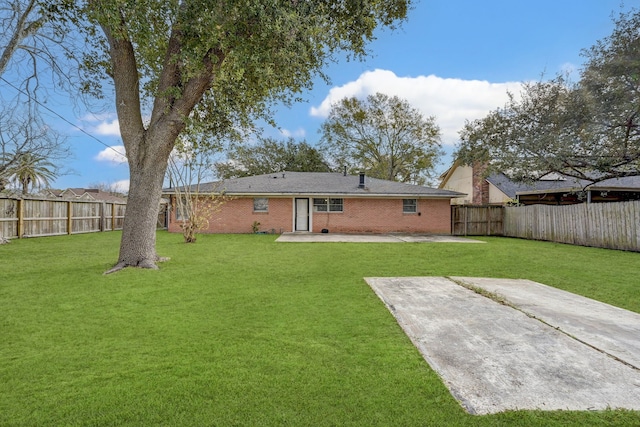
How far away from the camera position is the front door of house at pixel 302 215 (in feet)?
60.4

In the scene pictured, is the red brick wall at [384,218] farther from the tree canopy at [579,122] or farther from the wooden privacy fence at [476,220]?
the tree canopy at [579,122]

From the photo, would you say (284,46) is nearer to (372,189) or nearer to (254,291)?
(254,291)

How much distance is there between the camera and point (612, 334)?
3438 millimetres

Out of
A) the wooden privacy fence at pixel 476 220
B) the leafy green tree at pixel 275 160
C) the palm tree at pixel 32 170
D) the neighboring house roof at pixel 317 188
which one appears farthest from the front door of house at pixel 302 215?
the leafy green tree at pixel 275 160

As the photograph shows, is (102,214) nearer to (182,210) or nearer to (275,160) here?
(182,210)

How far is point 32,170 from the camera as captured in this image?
63.4ft

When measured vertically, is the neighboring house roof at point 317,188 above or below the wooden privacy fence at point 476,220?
above

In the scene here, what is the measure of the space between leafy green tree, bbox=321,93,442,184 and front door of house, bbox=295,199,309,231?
612 inches

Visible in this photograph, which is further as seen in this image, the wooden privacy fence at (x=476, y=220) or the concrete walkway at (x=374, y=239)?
the wooden privacy fence at (x=476, y=220)

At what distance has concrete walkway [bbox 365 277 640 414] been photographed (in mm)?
2266

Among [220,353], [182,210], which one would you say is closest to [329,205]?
[182,210]

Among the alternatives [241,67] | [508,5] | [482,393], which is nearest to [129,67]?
[241,67]

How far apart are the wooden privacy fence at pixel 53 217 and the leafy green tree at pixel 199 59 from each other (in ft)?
27.2

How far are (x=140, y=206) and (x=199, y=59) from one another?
10.8 ft
